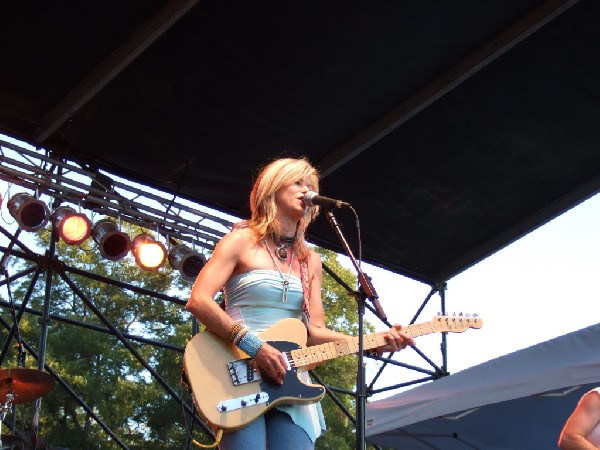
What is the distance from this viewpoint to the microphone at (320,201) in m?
3.88

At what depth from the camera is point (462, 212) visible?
26.6ft

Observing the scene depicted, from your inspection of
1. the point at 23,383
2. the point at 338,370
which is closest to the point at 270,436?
the point at 23,383

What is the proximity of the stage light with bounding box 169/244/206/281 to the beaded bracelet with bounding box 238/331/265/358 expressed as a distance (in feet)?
12.0

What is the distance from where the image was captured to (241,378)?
3.70m

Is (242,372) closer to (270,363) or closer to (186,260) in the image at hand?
(270,363)

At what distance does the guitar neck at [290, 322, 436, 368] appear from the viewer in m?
3.80

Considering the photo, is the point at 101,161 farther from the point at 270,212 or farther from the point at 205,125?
the point at 270,212

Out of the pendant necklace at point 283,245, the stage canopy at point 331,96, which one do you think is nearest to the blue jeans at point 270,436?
the pendant necklace at point 283,245

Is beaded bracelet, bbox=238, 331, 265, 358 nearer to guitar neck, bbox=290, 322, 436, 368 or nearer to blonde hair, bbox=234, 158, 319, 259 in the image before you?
guitar neck, bbox=290, 322, 436, 368

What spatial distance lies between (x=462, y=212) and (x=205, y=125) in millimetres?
2442

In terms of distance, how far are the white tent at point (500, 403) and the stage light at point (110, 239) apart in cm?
224

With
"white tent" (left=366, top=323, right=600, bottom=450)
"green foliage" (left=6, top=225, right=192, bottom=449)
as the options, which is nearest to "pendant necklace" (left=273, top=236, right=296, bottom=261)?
"white tent" (left=366, top=323, right=600, bottom=450)

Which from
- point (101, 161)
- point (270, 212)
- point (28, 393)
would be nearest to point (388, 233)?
point (101, 161)

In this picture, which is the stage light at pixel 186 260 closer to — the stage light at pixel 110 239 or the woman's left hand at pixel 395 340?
the stage light at pixel 110 239
